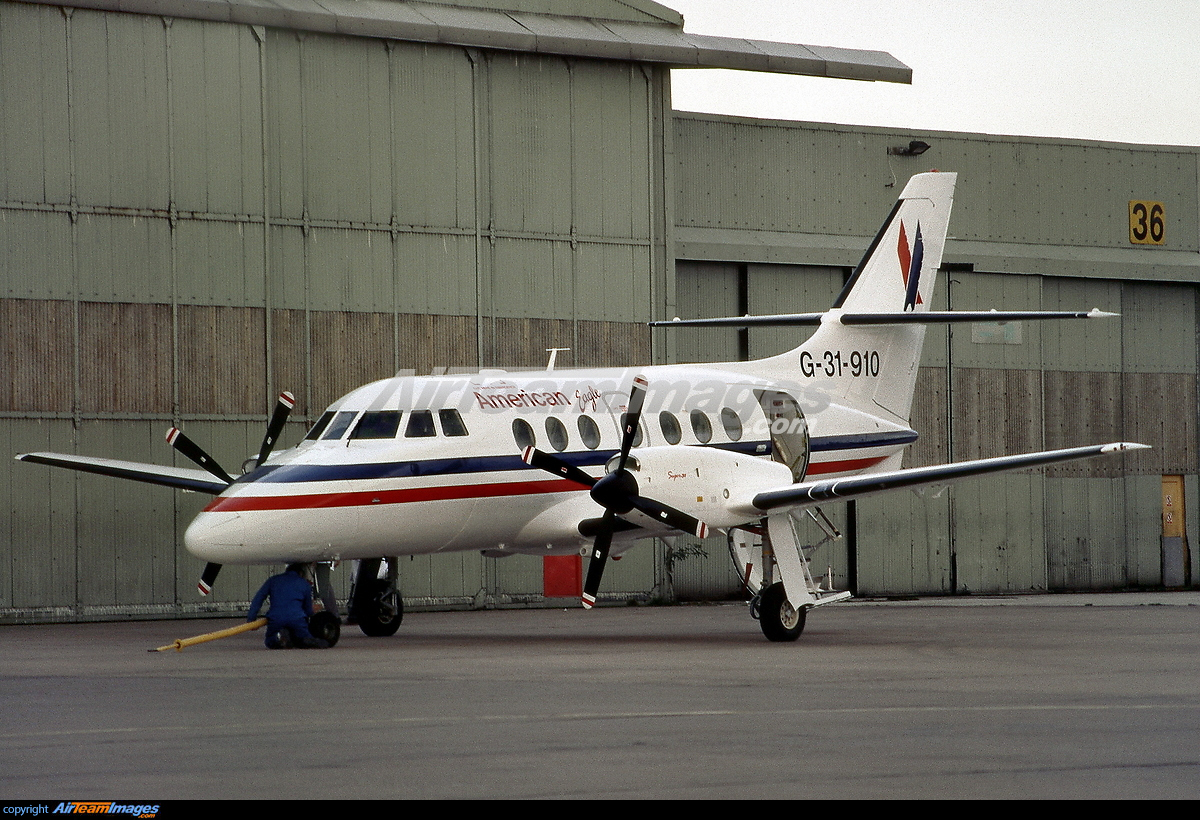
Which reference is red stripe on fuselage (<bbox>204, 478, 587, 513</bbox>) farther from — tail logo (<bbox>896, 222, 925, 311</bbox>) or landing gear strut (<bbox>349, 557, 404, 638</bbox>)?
tail logo (<bbox>896, 222, 925, 311</bbox>)

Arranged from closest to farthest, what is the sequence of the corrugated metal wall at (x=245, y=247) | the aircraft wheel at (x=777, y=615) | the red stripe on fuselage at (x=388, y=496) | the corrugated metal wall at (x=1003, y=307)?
1. the red stripe on fuselage at (x=388, y=496)
2. the aircraft wheel at (x=777, y=615)
3. the corrugated metal wall at (x=245, y=247)
4. the corrugated metal wall at (x=1003, y=307)

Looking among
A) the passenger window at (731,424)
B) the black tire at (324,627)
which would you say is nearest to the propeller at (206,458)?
the black tire at (324,627)

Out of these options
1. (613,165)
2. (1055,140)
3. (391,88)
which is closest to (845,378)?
(613,165)

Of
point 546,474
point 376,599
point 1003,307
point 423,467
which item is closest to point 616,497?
point 546,474

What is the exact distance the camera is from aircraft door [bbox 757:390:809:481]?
23.5 meters

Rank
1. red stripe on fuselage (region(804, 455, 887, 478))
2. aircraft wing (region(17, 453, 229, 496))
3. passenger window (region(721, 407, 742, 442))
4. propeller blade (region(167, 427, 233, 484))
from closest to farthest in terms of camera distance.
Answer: propeller blade (region(167, 427, 233, 484))
aircraft wing (region(17, 453, 229, 496))
passenger window (region(721, 407, 742, 442))
red stripe on fuselage (region(804, 455, 887, 478))

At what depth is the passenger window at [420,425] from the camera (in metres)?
19.8

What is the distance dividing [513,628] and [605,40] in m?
13.4

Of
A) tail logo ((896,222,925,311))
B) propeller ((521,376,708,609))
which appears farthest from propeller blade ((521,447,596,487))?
tail logo ((896,222,925,311))

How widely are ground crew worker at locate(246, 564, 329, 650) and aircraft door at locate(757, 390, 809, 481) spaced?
8.38 m

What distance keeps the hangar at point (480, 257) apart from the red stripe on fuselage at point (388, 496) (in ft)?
28.8

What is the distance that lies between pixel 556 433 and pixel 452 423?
1.84 m

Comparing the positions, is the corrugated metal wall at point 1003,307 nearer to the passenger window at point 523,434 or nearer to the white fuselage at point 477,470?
the white fuselage at point 477,470

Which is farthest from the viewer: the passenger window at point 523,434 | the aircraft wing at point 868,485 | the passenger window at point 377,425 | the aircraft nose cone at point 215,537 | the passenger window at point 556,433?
the passenger window at point 556,433
